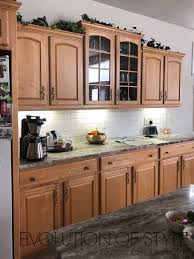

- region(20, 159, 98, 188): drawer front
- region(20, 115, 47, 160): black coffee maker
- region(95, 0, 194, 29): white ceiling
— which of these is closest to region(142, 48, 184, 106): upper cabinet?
region(95, 0, 194, 29): white ceiling

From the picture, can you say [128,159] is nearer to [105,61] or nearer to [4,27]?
[105,61]

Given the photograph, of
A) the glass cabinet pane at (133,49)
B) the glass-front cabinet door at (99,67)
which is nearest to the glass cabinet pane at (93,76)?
the glass-front cabinet door at (99,67)

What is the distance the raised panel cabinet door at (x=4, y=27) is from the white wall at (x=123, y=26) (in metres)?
0.97

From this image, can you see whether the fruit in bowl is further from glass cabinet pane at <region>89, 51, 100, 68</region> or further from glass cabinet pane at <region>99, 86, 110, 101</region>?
glass cabinet pane at <region>89, 51, 100, 68</region>

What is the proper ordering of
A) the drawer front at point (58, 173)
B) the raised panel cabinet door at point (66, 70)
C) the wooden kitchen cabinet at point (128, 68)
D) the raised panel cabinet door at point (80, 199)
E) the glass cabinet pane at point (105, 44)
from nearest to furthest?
1. the drawer front at point (58, 173)
2. the raised panel cabinet door at point (80, 199)
3. the raised panel cabinet door at point (66, 70)
4. the glass cabinet pane at point (105, 44)
5. the wooden kitchen cabinet at point (128, 68)

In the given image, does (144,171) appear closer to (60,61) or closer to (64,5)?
(60,61)

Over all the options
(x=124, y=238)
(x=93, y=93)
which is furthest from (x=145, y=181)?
(x=124, y=238)

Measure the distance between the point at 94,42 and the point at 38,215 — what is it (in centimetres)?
202

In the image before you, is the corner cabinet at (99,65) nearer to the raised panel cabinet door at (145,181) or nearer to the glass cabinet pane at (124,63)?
the glass cabinet pane at (124,63)

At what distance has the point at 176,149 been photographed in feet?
12.8

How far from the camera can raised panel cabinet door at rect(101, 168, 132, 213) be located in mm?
3049

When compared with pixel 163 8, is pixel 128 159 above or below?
below

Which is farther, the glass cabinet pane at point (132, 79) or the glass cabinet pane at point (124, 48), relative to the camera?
the glass cabinet pane at point (132, 79)

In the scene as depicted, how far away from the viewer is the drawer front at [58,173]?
8.07ft
